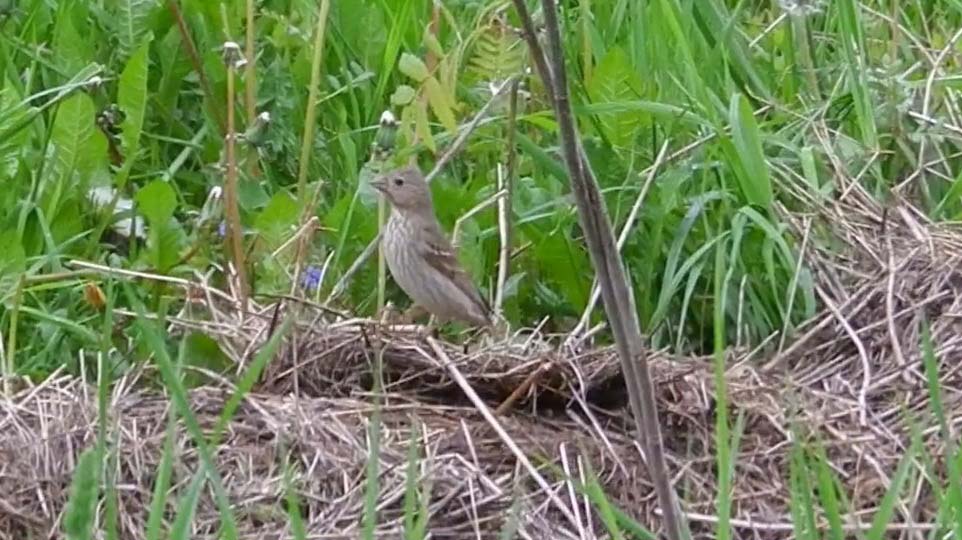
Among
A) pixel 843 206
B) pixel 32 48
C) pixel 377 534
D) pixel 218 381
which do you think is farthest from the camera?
pixel 32 48

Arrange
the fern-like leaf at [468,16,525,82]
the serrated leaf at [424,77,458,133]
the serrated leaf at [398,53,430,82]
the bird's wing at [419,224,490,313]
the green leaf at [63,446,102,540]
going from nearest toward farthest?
the green leaf at [63,446,102,540], the serrated leaf at [424,77,458,133], the serrated leaf at [398,53,430,82], the fern-like leaf at [468,16,525,82], the bird's wing at [419,224,490,313]

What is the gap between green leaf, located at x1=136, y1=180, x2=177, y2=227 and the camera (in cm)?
495

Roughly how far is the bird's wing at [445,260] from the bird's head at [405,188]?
72 millimetres

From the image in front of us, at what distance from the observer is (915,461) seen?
152 inches

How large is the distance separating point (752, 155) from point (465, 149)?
35.2 inches

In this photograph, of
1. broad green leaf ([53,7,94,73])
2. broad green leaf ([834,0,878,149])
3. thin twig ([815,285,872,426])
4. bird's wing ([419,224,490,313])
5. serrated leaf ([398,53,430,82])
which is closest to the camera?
serrated leaf ([398,53,430,82])

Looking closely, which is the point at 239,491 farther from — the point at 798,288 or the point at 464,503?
the point at 798,288

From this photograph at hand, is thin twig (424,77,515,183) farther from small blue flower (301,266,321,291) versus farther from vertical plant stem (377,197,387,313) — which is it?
small blue flower (301,266,321,291)

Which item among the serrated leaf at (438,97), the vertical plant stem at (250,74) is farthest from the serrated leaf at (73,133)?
the serrated leaf at (438,97)

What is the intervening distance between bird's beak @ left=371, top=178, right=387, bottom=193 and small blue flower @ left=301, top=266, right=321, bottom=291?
0.79ft

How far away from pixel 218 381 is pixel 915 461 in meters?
1.41

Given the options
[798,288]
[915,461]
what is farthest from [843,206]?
[915,461]

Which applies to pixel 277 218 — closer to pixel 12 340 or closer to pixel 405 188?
pixel 405 188

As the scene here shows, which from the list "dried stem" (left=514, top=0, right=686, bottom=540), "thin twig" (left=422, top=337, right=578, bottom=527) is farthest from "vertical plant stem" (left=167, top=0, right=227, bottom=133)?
"dried stem" (left=514, top=0, right=686, bottom=540)
